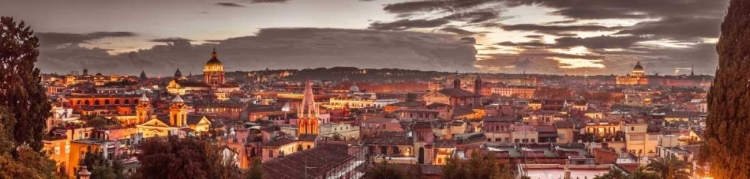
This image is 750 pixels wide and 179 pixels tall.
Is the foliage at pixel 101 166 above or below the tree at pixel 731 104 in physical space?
below

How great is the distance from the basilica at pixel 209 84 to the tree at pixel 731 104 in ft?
378

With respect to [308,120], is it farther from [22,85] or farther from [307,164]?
[22,85]

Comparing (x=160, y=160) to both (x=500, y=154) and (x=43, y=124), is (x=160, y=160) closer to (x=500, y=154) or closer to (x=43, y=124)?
(x=43, y=124)

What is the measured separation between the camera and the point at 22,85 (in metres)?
17.8

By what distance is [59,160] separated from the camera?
115ft

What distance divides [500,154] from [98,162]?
53.5 ft

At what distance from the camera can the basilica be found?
137375 mm

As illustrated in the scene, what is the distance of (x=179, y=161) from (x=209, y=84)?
125194 millimetres

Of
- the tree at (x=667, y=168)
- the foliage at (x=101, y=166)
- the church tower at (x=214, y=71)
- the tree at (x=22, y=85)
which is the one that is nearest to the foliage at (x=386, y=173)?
the tree at (x=667, y=168)

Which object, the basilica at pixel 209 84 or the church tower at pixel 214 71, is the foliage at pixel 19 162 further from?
the church tower at pixel 214 71

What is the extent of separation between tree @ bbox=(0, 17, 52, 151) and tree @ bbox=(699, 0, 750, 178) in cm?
1558

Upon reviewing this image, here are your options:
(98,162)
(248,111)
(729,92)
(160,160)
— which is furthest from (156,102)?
(729,92)

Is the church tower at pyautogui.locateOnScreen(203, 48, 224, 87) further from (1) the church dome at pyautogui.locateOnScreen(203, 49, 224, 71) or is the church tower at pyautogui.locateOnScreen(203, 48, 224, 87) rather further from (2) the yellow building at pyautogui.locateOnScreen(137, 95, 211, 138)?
(2) the yellow building at pyautogui.locateOnScreen(137, 95, 211, 138)

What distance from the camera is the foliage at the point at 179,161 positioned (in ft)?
73.6
